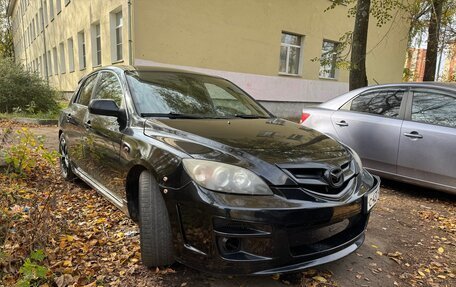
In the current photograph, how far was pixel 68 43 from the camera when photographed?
58.5 ft

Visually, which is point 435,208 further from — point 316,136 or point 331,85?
point 331,85

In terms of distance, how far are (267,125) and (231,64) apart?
9444 mm

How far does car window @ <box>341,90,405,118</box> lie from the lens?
4625 mm

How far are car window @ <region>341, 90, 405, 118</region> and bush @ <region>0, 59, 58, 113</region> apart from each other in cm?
1003

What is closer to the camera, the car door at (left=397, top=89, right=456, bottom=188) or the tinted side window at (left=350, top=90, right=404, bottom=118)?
the car door at (left=397, top=89, right=456, bottom=188)

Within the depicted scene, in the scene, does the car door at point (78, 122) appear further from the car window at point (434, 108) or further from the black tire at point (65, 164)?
the car window at point (434, 108)

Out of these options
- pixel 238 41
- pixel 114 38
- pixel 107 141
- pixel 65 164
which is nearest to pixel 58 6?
pixel 114 38

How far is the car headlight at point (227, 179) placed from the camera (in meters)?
2.00

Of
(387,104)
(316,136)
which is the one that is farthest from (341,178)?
(387,104)

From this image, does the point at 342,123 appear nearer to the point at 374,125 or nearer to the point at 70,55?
the point at 374,125

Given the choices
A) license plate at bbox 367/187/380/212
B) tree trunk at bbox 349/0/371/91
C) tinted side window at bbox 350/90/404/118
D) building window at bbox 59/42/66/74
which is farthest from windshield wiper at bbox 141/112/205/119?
building window at bbox 59/42/66/74

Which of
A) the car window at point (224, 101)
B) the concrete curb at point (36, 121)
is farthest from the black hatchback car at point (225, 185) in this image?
the concrete curb at point (36, 121)

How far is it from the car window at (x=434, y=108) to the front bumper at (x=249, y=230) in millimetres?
2770

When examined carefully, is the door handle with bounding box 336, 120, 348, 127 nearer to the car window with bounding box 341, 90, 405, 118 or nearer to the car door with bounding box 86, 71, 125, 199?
the car window with bounding box 341, 90, 405, 118
